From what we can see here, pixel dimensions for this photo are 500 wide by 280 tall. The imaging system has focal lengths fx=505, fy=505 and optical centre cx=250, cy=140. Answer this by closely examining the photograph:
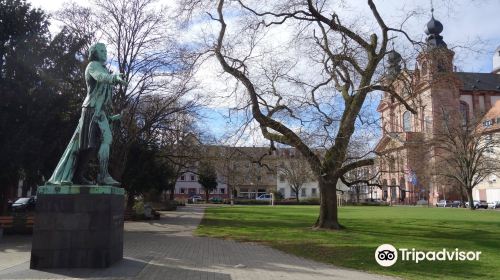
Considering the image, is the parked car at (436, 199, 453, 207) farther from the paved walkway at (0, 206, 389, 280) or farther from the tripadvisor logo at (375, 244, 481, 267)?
the paved walkway at (0, 206, 389, 280)

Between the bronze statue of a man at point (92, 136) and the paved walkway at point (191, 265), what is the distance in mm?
2036

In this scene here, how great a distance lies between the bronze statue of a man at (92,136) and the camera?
35.7 ft

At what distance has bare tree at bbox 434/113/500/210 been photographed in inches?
2217

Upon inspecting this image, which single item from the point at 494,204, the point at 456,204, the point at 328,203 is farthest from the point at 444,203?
the point at 328,203

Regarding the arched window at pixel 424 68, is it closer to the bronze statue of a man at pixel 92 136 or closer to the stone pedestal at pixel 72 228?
the bronze statue of a man at pixel 92 136

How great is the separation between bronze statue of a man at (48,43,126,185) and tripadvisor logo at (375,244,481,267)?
728 cm

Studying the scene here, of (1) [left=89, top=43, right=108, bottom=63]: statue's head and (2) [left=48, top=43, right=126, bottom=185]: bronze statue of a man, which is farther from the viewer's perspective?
(1) [left=89, top=43, right=108, bottom=63]: statue's head

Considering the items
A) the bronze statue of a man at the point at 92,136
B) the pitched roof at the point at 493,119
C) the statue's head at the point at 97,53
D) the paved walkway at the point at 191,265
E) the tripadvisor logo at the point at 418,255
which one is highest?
the pitched roof at the point at 493,119

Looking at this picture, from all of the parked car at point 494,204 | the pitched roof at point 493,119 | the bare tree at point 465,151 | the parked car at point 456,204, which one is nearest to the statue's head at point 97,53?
the bare tree at point 465,151

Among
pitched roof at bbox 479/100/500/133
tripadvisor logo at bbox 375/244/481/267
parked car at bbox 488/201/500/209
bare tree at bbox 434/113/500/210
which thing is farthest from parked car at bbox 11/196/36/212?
pitched roof at bbox 479/100/500/133

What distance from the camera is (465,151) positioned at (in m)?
58.4

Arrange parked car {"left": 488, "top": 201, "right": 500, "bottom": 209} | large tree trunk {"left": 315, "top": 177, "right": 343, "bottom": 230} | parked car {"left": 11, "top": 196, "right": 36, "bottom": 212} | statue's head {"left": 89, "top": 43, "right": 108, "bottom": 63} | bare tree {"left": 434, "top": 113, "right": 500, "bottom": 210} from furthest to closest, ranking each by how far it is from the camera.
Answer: parked car {"left": 488, "top": 201, "right": 500, "bottom": 209} < bare tree {"left": 434, "top": 113, "right": 500, "bottom": 210} < parked car {"left": 11, "top": 196, "right": 36, "bottom": 212} < large tree trunk {"left": 315, "top": 177, "right": 343, "bottom": 230} < statue's head {"left": 89, "top": 43, "right": 108, "bottom": 63}

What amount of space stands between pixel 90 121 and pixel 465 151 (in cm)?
5532

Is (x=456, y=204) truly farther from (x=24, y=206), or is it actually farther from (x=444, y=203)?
(x=24, y=206)
